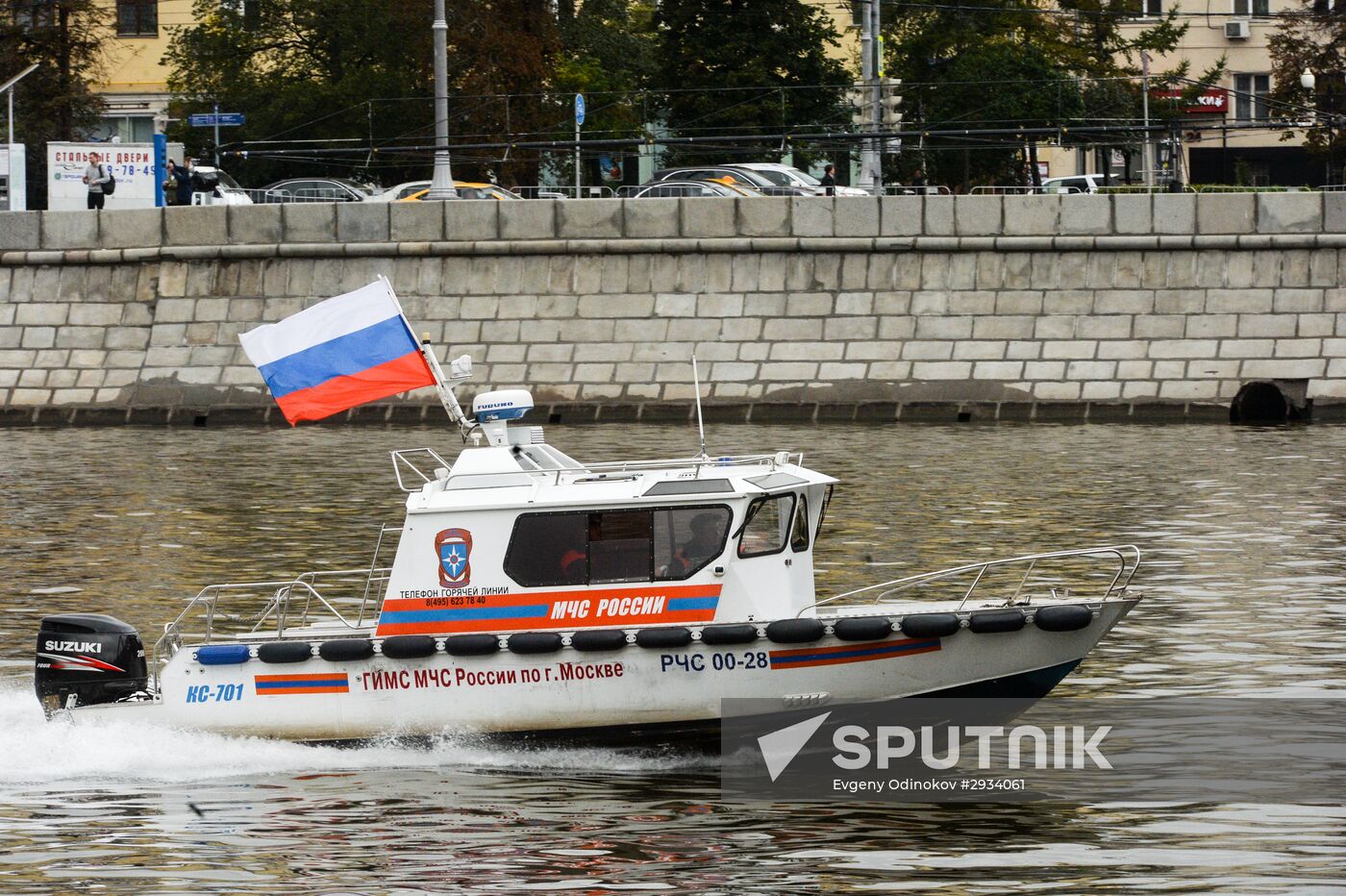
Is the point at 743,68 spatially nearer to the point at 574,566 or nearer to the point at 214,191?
the point at 214,191

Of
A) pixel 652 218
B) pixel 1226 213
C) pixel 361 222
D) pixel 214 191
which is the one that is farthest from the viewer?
pixel 214 191

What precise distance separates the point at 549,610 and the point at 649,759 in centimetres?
114

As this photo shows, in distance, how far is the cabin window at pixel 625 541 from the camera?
13.2 m

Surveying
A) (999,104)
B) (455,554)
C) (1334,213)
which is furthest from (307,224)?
(455,554)

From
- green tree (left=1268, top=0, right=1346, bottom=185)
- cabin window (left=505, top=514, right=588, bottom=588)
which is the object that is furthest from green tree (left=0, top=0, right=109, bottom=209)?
cabin window (left=505, top=514, right=588, bottom=588)

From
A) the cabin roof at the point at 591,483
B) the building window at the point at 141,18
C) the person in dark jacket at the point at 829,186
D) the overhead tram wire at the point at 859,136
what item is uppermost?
the building window at the point at 141,18

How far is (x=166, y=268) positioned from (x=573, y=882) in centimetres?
2785

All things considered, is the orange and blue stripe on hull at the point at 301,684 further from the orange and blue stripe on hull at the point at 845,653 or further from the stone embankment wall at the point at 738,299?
the stone embankment wall at the point at 738,299

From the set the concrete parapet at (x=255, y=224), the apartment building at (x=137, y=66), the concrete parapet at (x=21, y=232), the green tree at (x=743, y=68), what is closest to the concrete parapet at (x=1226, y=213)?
the concrete parapet at (x=255, y=224)

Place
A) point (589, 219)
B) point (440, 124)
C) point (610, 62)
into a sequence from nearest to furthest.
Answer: point (589, 219)
point (440, 124)
point (610, 62)

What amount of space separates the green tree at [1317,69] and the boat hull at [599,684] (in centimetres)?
4779

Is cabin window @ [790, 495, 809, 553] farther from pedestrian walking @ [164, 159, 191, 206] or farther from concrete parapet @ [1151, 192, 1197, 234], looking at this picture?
pedestrian walking @ [164, 159, 191, 206]

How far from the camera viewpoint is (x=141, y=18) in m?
67.9

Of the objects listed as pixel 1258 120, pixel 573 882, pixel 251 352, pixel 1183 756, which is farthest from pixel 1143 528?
pixel 1258 120
